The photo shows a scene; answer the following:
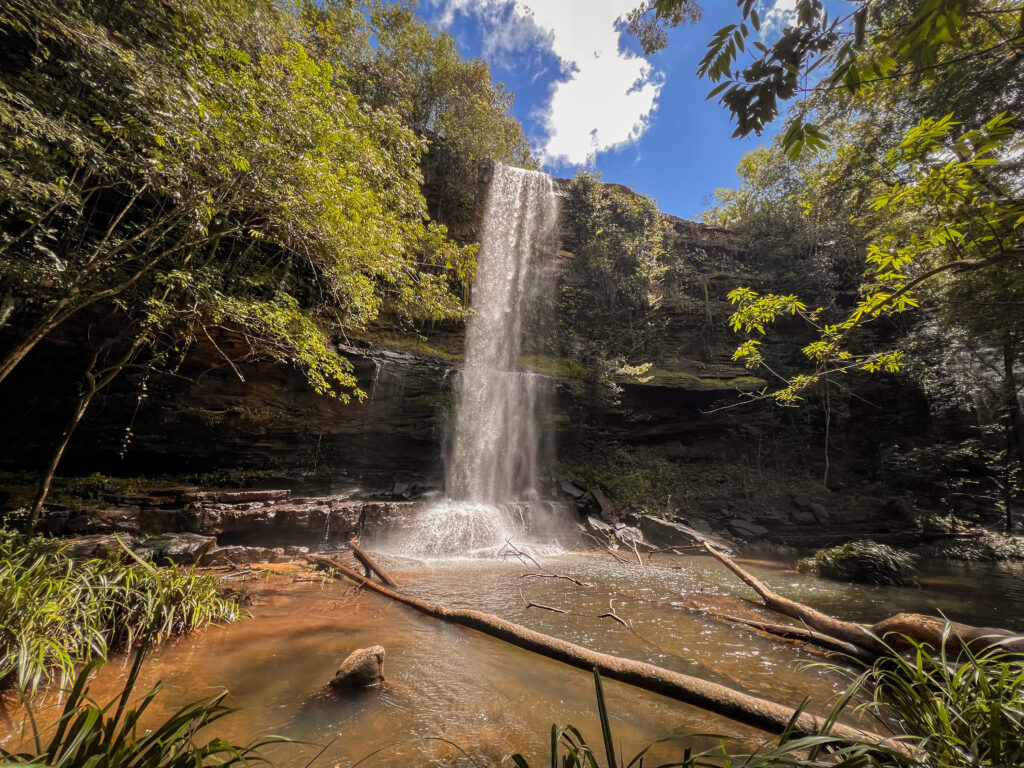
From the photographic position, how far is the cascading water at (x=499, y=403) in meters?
9.01

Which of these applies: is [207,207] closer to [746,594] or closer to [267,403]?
[267,403]

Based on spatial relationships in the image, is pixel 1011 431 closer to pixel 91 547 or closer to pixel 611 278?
pixel 611 278

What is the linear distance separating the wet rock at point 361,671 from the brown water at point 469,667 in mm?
76

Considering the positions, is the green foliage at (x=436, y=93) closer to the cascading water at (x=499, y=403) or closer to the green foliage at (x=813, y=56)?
the cascading water at (x=499, y=403)

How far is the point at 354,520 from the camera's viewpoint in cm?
834

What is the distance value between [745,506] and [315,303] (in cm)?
1372

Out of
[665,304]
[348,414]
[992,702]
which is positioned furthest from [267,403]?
[665,304]

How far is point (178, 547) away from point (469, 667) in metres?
5.44

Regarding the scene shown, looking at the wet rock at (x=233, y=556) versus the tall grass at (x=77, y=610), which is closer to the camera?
the tall grass at (x=77, y=610)

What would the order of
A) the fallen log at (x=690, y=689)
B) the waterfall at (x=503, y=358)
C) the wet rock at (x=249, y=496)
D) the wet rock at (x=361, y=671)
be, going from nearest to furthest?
the fallen log at (x=690, y=689)
the wet rock at (x=361, y=671)
the wet rock at (x=249, y=496)
the waterfall at (x=503, y=358)

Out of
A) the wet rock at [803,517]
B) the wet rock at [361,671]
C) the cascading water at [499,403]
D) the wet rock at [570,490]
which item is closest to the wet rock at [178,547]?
the cascading water at [499,403]

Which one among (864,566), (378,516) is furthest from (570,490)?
(864,566)

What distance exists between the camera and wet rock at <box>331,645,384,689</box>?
2520 mm

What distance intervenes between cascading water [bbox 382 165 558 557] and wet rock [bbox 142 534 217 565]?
344 centimetres
